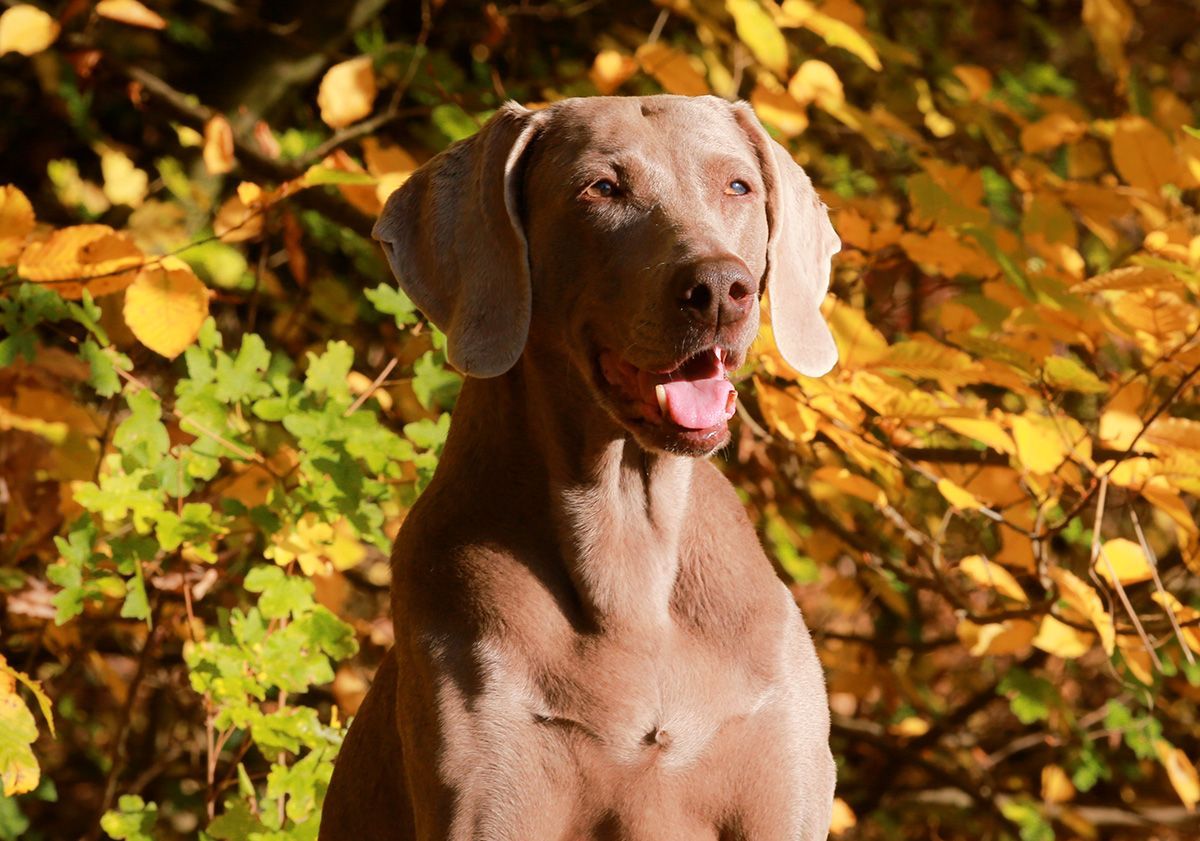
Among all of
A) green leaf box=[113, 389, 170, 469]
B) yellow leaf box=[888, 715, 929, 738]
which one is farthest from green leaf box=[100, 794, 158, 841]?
yellow leaf box=[888, 715, 929, 738]

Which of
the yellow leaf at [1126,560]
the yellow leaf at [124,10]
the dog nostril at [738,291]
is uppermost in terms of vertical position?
the dog nostril at [738,291]

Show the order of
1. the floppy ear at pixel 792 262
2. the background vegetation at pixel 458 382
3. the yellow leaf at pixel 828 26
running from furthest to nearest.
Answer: the yellow leaf at pixel 828 26 → the background vegetation at pixel 458 382 → the floppy ear at pixel 792 262

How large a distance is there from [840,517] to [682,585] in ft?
6.50

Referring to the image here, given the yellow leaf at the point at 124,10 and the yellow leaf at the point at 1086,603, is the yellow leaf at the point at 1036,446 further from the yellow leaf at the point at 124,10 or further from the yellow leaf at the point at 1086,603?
the yellow leaf at the point at 124,10

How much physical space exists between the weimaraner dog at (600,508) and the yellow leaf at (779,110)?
1060 millimetres

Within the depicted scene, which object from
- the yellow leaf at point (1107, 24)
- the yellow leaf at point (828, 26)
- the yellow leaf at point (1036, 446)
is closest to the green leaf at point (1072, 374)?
the yellow leaf at point (1036, 446)

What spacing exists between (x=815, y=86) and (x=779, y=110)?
6.2 inches

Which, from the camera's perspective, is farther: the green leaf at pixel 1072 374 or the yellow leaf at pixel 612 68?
the yellow leaf at pixel 612 68

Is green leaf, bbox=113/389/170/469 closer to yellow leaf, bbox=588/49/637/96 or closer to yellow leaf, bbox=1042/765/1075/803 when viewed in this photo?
yellow leaf, bbox=588/49/637/96

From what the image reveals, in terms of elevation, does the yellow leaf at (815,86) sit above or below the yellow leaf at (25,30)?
below

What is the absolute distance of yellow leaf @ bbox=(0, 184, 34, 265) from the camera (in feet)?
11.1

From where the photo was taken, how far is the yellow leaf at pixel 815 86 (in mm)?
4180

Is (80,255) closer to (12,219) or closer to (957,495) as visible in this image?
(12,219)

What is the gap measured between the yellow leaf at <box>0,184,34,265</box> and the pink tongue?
145 cm
